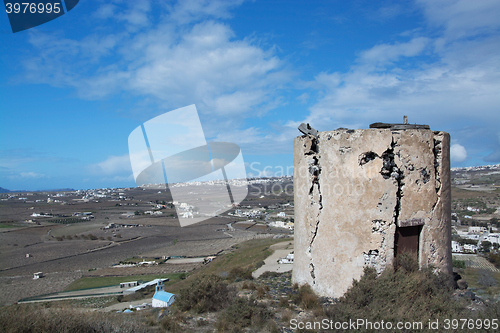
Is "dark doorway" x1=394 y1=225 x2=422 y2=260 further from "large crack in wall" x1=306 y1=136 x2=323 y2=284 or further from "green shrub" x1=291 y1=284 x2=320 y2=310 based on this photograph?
"green shrub" x1=291 y1=284 x2=320 y2=310

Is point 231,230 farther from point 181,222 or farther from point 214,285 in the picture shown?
point 214,285

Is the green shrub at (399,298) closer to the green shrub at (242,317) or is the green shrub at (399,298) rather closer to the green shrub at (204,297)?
the green shrub at (242,317)

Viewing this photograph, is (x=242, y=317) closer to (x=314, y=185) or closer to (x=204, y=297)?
(x=204, y=297)

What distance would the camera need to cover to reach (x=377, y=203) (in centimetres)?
538

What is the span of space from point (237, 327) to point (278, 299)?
1.53 m

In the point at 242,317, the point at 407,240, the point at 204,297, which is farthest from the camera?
the point at 204,297

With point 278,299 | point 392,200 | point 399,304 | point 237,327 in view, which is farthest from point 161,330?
point 392,200

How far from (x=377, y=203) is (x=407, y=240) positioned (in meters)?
0.92

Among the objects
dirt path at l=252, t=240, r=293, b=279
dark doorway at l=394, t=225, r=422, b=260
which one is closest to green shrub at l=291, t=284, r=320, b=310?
dark doorway at l=394, t=225, r=422, b=260

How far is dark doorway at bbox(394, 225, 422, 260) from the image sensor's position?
5.43 meters

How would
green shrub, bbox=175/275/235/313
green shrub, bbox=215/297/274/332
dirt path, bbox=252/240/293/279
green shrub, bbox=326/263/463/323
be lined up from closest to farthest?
1. green shrub, bbox=326/263/463/323
2. green shrub, bbox=215/297/274/332
3. green shrub, bbox=175/275/235/313
4. dirt path, bbox=252/240/293/279

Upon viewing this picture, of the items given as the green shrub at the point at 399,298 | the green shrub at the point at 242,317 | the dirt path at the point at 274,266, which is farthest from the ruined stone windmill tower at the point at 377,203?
the dirt path at the point at 274,266

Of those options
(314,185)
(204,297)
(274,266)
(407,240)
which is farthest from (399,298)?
(274,266)

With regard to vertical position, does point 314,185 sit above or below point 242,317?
above
